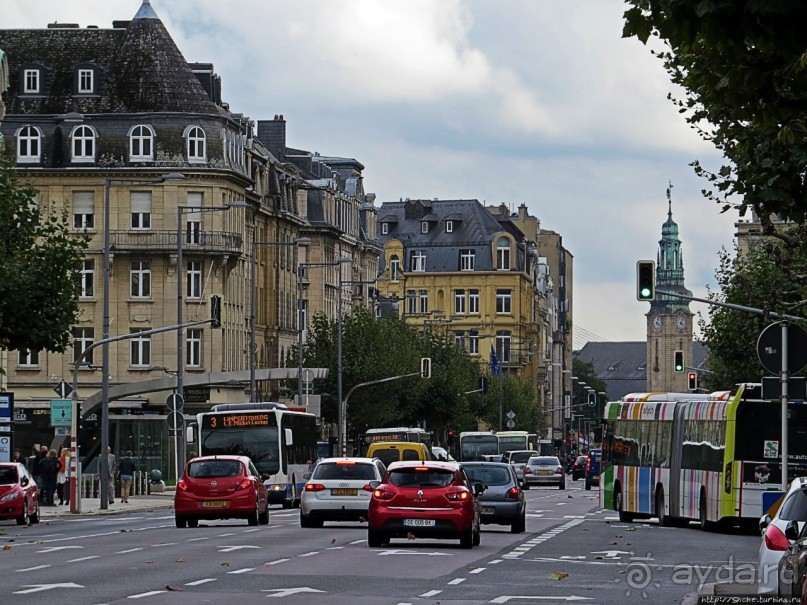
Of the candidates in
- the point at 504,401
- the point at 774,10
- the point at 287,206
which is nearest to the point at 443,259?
the point at 504,401

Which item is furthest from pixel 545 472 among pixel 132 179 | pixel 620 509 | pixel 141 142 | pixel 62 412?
pixel 62 412

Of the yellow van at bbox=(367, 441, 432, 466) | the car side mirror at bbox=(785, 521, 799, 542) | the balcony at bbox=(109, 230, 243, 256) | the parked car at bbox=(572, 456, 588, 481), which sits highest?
the balcony at bbox=(109, 230, 243, 256)

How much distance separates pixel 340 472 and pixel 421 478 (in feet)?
29.0

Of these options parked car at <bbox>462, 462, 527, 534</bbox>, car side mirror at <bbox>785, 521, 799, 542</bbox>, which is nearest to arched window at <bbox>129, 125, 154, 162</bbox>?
parked car at <bbox>462, 462, 527, 534</bbox>

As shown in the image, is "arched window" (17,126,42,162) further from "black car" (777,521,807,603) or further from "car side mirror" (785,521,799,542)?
"car side mirror" (785,521,799,542)

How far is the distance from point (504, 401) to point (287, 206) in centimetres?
4843

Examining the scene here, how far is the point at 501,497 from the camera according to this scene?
4009 cm

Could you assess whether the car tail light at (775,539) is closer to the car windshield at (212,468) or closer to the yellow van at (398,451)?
the car windshield at (212,468)

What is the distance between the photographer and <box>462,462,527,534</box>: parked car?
39875mm

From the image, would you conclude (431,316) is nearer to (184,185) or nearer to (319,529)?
(184,185)

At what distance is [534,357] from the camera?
186m

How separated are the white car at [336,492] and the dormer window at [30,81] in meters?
54.5

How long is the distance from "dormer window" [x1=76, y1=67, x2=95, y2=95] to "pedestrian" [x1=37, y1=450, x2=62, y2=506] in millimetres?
36401

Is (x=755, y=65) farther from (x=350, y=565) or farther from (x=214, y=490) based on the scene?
(x=214, y=490)
